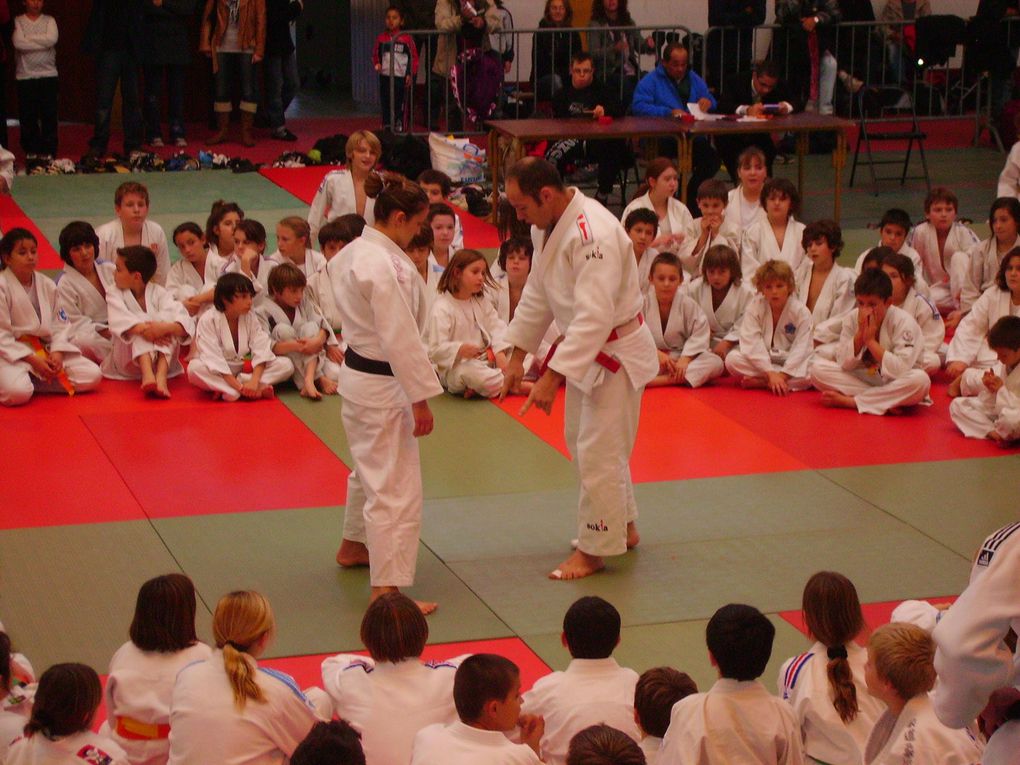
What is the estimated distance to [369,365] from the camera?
17.4ft

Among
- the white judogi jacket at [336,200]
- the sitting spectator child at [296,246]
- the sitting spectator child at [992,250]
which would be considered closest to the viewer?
the sitting spectator child at [296,246]

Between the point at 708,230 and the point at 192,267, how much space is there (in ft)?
10.8

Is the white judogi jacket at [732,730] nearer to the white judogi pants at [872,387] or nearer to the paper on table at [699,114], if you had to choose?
the white judogi pants at [872,387]

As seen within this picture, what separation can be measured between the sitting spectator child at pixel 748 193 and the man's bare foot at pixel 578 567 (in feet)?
14.7

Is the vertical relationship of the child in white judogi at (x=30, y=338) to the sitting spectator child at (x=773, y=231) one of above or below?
below

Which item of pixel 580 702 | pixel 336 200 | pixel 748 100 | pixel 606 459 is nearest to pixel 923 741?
pixel 580 702

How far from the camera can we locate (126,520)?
20.7 ft

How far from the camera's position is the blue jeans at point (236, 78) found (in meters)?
14.7

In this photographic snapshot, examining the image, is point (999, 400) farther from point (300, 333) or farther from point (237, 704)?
point (237, 704)

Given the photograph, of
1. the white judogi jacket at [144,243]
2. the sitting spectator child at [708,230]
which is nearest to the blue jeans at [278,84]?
the white judogi jacket at [144,243]

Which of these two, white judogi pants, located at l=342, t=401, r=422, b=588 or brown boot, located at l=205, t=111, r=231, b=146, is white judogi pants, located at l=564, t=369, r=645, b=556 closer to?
white judogi pants, located at l=342, t=401, r=422, b=588

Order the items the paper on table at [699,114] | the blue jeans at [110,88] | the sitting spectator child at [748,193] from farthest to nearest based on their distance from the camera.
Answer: the blue jeans at [110,88] < the paper on table at [699,114] < the sitting spectator child at [748,193]

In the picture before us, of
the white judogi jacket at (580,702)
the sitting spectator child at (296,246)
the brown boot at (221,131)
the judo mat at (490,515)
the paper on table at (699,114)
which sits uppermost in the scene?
the paper on table at (699,114)

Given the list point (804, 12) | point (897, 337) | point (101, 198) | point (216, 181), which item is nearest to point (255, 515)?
point (897, 337)
